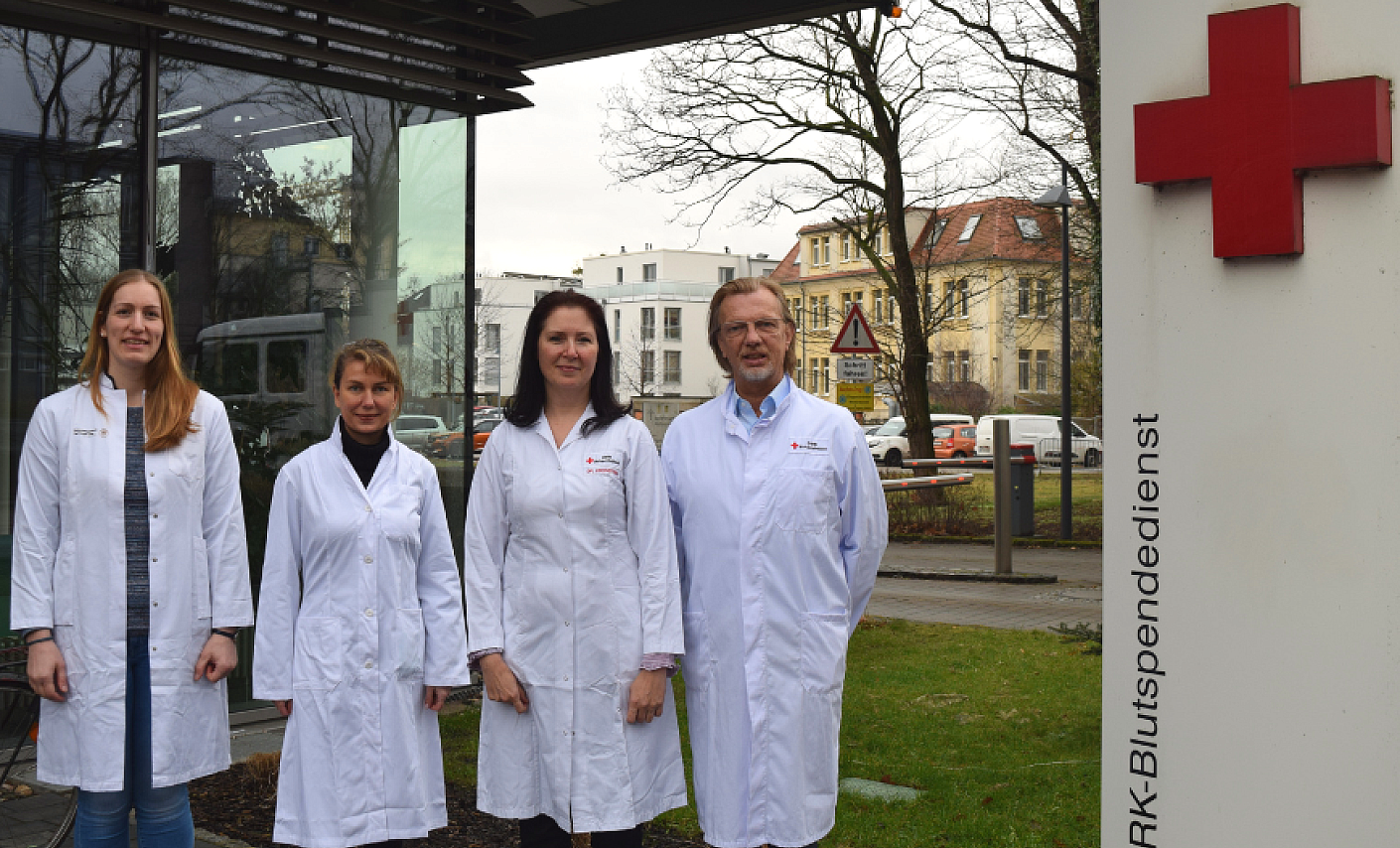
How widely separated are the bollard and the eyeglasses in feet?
38.0

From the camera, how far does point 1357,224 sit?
2842mm

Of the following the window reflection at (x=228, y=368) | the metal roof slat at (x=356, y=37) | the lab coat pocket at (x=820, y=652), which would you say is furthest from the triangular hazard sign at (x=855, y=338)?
the lab coat pocket at (x=820, y=652)

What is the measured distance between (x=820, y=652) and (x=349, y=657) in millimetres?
1350

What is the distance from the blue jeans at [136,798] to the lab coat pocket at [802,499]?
6.29ft

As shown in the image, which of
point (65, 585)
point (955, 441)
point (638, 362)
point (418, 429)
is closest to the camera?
point (65, 585)

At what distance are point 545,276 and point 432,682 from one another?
3477 inches

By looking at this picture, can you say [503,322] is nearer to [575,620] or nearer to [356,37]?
[356,37]

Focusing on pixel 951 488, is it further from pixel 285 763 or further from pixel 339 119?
pixel 285 763

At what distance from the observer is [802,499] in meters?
3.73

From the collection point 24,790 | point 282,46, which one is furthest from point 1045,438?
point 24,790

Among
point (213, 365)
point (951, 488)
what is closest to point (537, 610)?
point (213, 365)

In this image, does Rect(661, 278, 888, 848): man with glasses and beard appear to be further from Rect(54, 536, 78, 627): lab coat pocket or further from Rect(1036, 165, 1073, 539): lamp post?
Rect(1036, 165, 1073, 539): lamp post

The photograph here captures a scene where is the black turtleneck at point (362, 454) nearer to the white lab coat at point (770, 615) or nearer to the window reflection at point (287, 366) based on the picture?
→ the white lab coat at point (770, 615)

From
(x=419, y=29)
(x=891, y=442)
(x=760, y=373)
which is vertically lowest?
(x=891, y=442)
